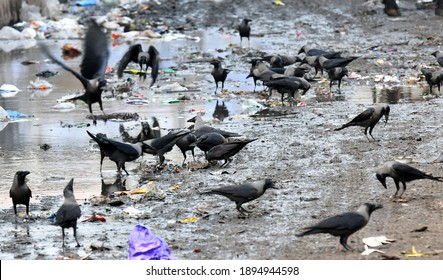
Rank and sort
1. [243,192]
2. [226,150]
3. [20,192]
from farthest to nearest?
[226,150]
[20,192]
[243,192]

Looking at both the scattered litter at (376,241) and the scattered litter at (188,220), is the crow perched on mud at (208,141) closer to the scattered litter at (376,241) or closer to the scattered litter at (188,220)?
the scattered litter at (188,220)

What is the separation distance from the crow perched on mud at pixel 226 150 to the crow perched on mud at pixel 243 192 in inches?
82.3

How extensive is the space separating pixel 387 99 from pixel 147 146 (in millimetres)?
6190

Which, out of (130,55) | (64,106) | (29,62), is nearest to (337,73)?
(130,55)

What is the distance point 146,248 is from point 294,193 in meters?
2.87

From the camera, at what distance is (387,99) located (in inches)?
661

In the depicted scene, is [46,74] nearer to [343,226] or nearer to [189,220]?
[189,220]

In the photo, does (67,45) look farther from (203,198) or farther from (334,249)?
(334,249)

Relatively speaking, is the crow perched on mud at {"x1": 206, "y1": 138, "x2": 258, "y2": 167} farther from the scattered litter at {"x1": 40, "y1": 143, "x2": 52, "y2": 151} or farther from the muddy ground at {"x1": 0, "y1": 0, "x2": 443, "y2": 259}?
the scattered litter at {"x1": 40, "y1": 143, "x2": 52, "y2": 151}

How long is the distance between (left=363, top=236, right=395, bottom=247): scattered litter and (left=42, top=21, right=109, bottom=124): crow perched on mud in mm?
6878

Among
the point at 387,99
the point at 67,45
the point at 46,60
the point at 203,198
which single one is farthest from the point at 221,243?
the point at 67,45

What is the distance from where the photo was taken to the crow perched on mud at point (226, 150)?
11398mm

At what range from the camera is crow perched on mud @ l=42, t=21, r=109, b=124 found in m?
14.0

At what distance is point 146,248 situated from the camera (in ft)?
25.1
